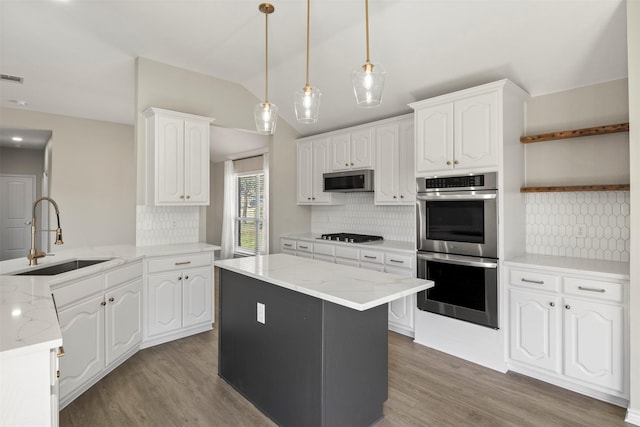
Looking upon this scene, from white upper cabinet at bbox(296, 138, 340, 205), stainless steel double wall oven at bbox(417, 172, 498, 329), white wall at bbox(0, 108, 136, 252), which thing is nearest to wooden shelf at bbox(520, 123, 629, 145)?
stainless steel double wall oven at bbox(417, 172, 498, 329)

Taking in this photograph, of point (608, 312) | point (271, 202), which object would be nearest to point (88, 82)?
point (271, 202)

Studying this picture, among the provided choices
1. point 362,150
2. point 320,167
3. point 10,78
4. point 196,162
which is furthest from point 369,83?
point 10,78

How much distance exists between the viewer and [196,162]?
3.80 metres

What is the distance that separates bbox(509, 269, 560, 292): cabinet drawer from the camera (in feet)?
8.54

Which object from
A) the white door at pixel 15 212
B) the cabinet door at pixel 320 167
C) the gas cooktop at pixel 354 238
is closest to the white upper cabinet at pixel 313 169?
the cabinet door at pixel 320 167

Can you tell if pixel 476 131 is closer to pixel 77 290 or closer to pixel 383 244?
pixel 383 244

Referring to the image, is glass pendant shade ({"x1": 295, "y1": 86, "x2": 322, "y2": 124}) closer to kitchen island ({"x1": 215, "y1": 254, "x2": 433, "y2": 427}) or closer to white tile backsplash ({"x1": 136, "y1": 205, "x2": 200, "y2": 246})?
kitchen island ({"x1": 215, "y1": 254, "x2": 433, "y2": 427})

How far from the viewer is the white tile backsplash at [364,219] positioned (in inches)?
168

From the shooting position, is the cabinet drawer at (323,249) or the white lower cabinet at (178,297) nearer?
the white lower cabinet at (178,297)

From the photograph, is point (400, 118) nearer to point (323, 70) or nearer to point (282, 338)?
point (323, 70)

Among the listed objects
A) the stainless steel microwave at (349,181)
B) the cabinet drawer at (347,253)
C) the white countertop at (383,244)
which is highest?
the stainless steel microwave at (349,181)

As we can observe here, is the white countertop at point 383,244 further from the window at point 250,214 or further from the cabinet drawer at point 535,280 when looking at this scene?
the window at point 250,214

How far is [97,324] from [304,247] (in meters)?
2.59

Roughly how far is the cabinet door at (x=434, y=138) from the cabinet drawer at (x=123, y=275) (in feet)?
9.21
